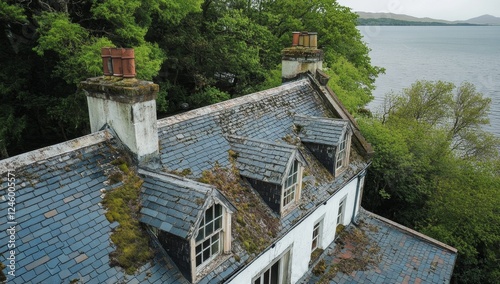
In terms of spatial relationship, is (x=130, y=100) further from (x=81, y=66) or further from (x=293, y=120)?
(x=81, y=66)

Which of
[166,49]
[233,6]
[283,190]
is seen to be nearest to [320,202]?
[283,190]

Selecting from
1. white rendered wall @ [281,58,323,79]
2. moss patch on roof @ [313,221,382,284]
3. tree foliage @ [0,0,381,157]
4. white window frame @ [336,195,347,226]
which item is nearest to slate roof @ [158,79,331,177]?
white rendered wall @ [281,58,323,79]

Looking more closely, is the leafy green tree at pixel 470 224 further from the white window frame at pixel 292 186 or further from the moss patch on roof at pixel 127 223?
the moss patch on roof at pixel 127 223

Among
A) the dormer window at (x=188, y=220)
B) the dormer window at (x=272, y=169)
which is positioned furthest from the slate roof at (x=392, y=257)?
the dormer window at (x=188, y=220)

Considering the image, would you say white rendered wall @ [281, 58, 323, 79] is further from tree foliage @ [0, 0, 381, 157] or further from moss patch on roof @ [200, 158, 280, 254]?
moss patch on roof @ [200, 158, 280, 254]

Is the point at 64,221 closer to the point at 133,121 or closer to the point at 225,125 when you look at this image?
the point at 133,121

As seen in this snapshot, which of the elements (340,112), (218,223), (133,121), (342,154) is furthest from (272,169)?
(340,112)
